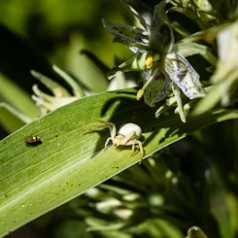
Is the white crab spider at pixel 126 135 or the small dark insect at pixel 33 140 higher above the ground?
the small dark insect at pixel 33 140

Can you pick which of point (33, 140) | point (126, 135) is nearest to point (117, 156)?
point (126, 135)

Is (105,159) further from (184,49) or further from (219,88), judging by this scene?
(219,88)

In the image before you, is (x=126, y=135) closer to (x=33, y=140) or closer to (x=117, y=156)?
(x=117, y=156)

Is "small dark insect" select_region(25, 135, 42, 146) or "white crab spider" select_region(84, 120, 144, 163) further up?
"small dark insect" select_region(25, 135, 42, 146)

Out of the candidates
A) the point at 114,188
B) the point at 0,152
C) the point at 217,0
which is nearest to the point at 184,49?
the point at 217,0

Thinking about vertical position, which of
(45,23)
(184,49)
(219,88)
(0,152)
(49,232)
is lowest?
(219,88)
